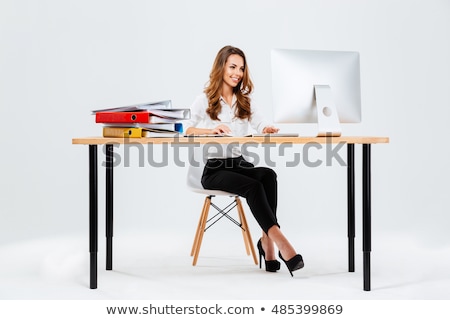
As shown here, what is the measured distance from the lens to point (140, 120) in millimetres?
2764

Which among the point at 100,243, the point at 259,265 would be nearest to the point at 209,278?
the point at 259,265

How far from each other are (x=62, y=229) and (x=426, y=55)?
2.71m

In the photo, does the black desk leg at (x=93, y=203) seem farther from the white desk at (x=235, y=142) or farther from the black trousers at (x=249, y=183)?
the black trousers at (x=249, y=183)

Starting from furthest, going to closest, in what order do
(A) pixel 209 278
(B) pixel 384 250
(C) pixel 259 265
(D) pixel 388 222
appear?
1. (D) pixel 388 222
2. (B) pixel 384 250
3. (C) pixel 259 265
4. (A) pixel 209 278

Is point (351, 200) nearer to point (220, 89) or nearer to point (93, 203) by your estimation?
point (220, 89)

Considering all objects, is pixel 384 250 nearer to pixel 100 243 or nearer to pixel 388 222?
pixel 388 222

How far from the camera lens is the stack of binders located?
276 cm

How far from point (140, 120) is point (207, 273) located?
858mm

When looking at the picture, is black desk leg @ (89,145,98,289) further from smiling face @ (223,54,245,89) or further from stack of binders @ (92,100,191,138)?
smiling face @ (223,54,245,89)

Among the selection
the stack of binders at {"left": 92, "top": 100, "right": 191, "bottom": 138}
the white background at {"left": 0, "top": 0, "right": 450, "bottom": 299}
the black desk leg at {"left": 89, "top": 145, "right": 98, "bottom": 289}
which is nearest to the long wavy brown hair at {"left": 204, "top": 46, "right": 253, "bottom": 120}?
the stack of binders at {"left": 92, "top": 100, "right": 191, "bottom": 138}

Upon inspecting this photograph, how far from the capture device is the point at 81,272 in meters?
3.12

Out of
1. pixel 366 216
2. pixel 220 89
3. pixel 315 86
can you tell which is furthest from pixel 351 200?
pixel 220 89

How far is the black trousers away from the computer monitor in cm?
35

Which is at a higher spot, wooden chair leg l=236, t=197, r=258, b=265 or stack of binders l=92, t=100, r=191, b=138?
stack of binders l=92, t=100, r=191, b=138
